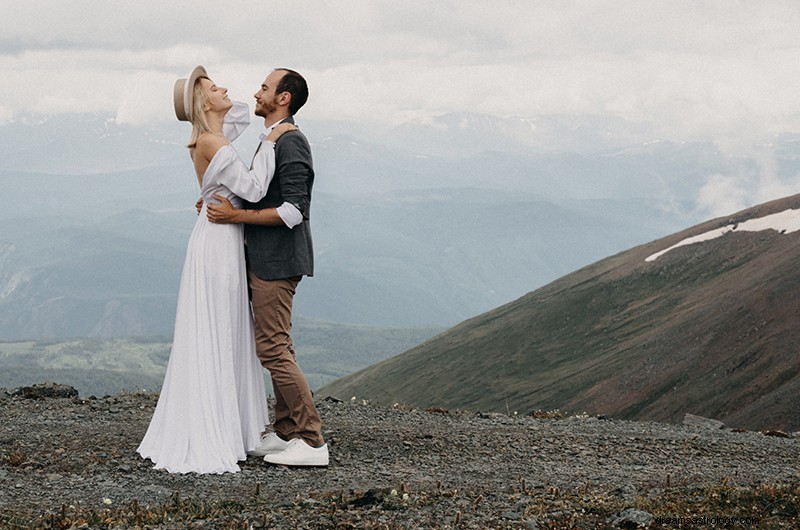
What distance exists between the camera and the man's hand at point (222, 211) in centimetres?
1208

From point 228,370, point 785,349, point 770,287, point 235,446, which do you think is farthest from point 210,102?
point 770,287

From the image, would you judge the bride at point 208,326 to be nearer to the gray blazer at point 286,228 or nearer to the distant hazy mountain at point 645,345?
the gray blazer at point 286,228

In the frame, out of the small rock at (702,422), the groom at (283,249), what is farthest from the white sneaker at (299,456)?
the small rock at (702,422)

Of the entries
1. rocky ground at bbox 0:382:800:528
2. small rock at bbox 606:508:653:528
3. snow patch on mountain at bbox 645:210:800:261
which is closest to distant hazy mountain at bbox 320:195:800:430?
snow patch on mountain at bbox 645:210:800:261

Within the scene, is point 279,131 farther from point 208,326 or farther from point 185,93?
point 208,326

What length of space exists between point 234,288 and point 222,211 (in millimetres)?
931

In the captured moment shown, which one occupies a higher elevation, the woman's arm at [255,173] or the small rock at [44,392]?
the woman's arm at [255,173]

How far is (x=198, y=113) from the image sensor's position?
12.4 meters

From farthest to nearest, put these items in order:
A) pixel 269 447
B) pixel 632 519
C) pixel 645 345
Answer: pixel 645 345, pixel 269 447, pixel 632 519

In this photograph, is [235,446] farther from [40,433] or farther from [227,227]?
[40,433]

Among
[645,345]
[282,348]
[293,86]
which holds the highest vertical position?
[293,86]

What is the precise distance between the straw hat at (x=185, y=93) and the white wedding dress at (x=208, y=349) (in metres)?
0.76

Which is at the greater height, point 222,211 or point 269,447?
point 222,211

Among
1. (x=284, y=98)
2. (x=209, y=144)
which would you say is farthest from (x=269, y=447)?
(x=284, y=98)
